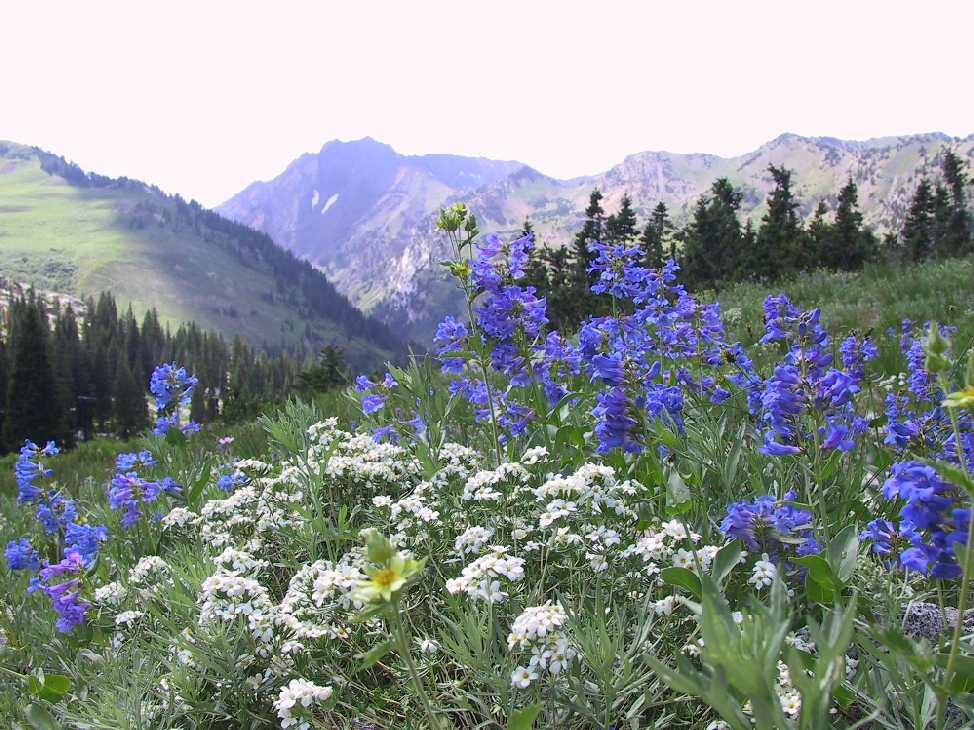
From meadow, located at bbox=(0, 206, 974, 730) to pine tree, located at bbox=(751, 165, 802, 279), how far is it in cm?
4965

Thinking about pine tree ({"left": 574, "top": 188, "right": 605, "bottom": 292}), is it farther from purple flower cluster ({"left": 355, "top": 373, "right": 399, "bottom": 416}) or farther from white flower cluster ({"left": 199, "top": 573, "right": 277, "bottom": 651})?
white flower cluster ({"left": 199, "top": 573, "right": 277, "bottom": 651})

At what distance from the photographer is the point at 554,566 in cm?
341

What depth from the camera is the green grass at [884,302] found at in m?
9.90

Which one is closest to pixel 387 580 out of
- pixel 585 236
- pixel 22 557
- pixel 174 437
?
pixel 174 437

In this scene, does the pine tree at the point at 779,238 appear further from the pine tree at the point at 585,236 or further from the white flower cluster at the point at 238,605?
the white flower cluster at the point at 238,605

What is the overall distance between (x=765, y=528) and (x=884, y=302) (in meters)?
13.5

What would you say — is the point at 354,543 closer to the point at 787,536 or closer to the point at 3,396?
the point at 787,536

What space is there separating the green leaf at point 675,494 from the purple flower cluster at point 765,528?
268mm

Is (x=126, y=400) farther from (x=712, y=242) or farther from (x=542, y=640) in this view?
(x=542, y=640)

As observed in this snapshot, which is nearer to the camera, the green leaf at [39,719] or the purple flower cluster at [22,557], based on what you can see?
the green leaf at [39,719]

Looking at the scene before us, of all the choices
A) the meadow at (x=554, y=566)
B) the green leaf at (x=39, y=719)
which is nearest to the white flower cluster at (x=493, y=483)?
the meadow at (x=554, y=566)

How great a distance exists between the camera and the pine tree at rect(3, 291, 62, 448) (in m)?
67.4

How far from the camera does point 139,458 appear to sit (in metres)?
6.18

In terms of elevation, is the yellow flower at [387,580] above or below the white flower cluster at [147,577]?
above
